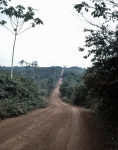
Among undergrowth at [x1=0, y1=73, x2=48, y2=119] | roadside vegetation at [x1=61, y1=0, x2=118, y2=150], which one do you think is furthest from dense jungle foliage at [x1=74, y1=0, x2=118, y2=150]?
undergrowth at [x1=0, y1=73, x2=48, y2=119]

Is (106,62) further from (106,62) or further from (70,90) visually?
(70,90)

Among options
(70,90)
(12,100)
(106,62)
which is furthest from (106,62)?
(70,90)

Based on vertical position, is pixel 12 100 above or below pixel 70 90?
above

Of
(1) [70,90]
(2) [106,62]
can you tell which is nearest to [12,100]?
(2) [106,62]

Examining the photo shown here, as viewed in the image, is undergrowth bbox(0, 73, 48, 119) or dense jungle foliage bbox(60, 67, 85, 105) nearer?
undergrowth bbox(0, 73, 48, 119)

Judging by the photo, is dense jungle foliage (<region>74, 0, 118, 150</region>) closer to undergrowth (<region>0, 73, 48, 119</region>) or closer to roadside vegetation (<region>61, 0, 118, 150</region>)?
roadside vegetation (<region>61, 0, 118, 150</region>)

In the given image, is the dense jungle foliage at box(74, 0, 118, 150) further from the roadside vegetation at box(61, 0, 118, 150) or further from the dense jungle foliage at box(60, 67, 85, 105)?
the dense jungle foliage at box(60, 67, 85, 105)

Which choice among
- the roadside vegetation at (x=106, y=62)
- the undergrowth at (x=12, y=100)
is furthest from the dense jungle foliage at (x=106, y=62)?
the undergrowth at (x=12, y=100)

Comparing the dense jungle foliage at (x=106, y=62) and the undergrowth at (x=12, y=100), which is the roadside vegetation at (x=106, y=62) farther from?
the undergrowth at (x=12, y=100)

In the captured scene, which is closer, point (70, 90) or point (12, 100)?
point (12, 100)

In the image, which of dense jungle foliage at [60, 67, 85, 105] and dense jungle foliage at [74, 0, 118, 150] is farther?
dense jungle foliage at [60, 67, 85, 105]

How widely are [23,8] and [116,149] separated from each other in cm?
2187

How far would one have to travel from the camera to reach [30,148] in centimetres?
714

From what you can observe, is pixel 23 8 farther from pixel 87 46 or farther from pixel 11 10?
pixel 87 46
